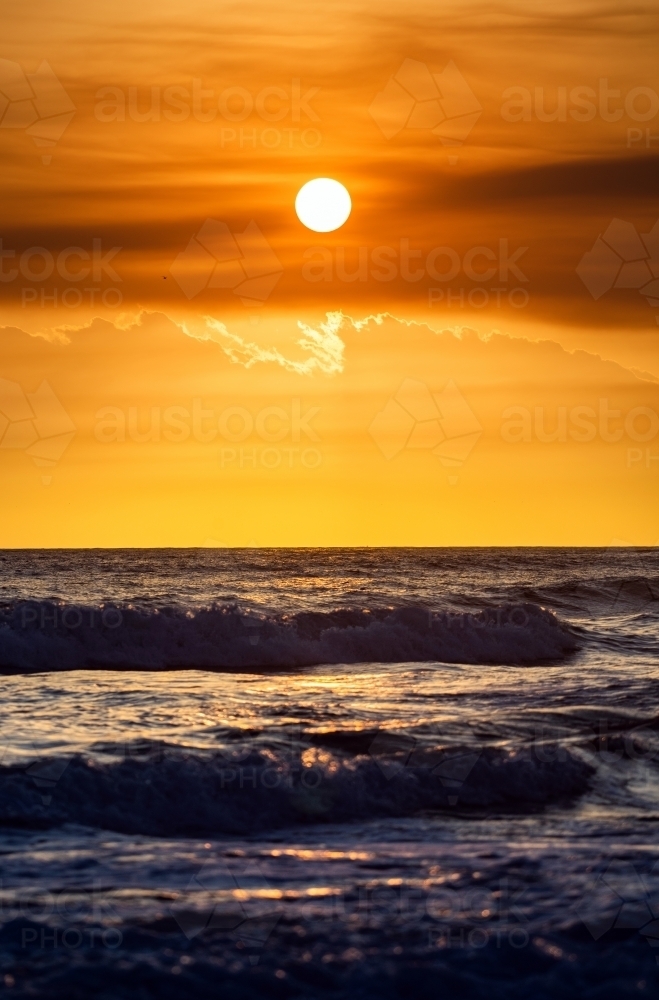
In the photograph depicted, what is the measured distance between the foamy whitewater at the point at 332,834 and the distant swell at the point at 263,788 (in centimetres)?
3

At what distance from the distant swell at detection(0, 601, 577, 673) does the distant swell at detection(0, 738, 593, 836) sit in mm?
12357

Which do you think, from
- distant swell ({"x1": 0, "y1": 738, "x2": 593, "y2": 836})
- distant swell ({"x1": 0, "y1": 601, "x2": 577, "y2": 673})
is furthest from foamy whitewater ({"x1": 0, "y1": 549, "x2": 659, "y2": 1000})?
distant swell ({"x1": 0, "y1": 601, "x2": 577, "y2": 673})

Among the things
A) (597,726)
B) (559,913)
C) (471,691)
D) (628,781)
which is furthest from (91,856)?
(471,691)

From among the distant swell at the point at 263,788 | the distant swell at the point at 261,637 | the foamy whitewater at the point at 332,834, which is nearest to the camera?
the foamy whitewater at the point at 332,834

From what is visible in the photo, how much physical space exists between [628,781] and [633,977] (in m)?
4.57

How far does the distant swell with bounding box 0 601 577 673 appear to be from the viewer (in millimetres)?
24219

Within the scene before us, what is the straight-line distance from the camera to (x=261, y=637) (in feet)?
84.3

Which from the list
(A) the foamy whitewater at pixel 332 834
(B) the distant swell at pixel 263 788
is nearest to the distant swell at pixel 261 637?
(A) the foamy whitewater at pixel 332 834

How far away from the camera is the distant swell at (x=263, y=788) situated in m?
9.68

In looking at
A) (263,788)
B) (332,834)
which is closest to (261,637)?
(263,788)

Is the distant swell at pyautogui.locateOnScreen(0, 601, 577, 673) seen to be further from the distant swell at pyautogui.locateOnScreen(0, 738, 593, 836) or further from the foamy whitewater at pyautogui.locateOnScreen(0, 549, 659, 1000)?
the distant swell at pyautogui.locateOnScreen(0, 738, 593, 836)

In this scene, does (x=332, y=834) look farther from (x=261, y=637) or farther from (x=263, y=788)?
(x=261, y=637)

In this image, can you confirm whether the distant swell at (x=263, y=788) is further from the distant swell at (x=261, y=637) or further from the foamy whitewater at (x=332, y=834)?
the distant swell at (x=261, y=637)

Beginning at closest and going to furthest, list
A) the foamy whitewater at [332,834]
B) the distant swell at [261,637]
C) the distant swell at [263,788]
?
the foamy whitewater at [332,834]
the distant swell at [263,788]
the distant swell at [261,637]
